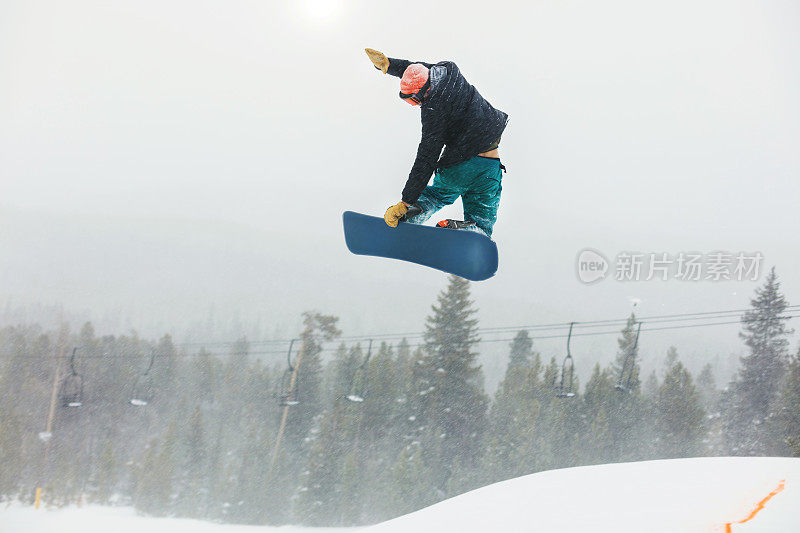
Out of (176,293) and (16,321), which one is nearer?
(16,321)

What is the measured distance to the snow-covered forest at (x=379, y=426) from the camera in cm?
2072

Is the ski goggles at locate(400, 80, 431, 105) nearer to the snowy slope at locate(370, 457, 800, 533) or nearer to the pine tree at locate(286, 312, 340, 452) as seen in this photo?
the snowy slope at locate(370, 457, 800, 533)

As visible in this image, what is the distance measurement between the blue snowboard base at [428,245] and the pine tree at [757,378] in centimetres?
2221

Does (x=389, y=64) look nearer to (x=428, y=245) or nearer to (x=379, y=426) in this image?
(x=428, y=245)

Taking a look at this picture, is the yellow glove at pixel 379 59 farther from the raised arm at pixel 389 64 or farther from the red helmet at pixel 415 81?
the red helmet at pixel 415 81

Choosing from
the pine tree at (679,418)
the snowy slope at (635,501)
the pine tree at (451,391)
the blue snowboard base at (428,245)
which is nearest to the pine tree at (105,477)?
the pine tree at (451,391)

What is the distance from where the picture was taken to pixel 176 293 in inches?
1507

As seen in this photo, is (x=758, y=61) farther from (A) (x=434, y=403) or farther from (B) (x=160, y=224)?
(B) (x=160, y=224)

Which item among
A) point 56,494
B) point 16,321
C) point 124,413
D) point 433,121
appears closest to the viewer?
point 433,121

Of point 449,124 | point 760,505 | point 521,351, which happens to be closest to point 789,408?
point 521,351

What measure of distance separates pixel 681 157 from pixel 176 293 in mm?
35788

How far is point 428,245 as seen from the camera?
109 inches

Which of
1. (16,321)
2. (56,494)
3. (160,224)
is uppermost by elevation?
(160,224)

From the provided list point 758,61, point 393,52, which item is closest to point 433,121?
point 393,52
